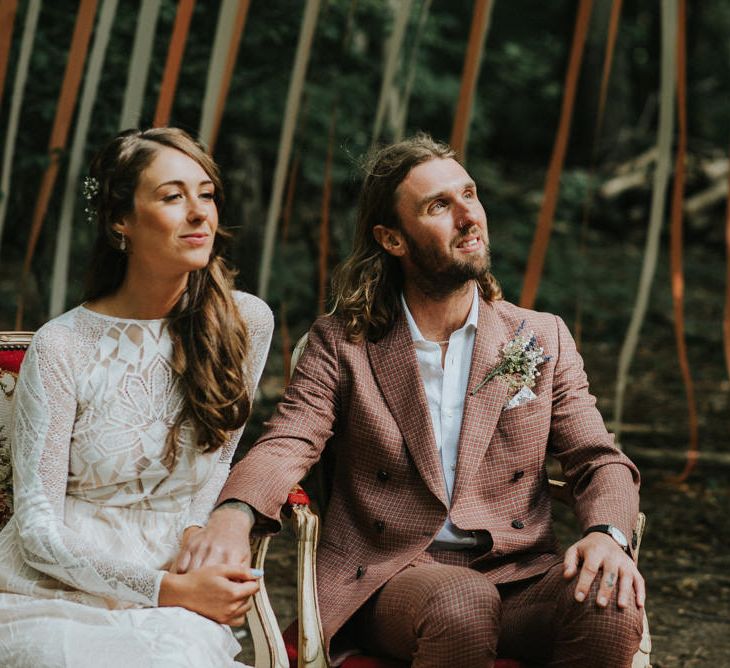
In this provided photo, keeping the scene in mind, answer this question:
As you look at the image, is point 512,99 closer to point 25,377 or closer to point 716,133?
point 716,133

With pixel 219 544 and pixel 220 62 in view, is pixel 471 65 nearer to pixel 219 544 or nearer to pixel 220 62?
pixel 220 62

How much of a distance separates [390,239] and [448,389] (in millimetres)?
397

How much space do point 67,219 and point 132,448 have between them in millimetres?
1683

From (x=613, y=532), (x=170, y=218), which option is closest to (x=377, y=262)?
(x=170, y=218)

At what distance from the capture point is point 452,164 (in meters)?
2.91

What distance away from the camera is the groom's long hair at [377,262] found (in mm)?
2934

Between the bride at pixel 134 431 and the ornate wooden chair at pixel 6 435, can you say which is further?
the ornate wooden chair at pixel 6 435

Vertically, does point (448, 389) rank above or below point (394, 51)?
below

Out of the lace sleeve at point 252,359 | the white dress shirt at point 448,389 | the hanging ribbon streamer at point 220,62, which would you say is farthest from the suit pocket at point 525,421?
the hanging ribbon streamer at point 220,62

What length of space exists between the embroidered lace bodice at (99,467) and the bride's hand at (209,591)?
0.03 meters

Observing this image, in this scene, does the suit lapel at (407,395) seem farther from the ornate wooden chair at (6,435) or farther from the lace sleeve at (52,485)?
the ornate wooden chair at (6,435)

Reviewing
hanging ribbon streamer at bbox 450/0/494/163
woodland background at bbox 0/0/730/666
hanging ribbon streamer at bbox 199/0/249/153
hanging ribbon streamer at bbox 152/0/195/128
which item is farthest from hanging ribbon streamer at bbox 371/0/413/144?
hanging ribbon streamer at bbox 152/0/195/128

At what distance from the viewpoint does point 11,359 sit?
2.88 metres

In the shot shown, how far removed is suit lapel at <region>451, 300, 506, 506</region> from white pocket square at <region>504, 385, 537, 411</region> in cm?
2
